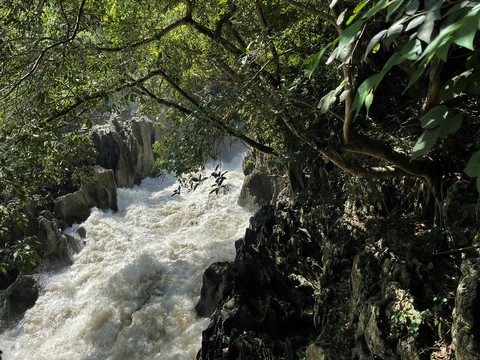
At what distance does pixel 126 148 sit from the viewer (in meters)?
17.3

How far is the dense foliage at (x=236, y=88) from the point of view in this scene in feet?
8.81

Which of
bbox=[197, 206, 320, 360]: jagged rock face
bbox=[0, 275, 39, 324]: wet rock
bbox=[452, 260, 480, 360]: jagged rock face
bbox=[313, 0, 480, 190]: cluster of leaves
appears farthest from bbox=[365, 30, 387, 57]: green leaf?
bbox=[0, 275, 39, 324]: wet rock

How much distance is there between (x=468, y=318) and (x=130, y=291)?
7710mm

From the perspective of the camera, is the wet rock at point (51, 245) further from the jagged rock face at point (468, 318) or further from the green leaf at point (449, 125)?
the green leaf at point (449, 125)

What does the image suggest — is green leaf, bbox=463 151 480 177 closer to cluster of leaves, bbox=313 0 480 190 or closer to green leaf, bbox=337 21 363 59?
cluster of leaves, bbox=313 0 480 190

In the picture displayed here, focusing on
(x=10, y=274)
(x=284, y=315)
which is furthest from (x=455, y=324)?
(x=10, y=274)

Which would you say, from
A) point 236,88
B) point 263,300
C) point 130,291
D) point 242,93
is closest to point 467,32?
point 236,88

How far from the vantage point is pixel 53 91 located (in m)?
4.38

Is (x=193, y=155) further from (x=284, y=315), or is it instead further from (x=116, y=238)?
(x=116, y=238)

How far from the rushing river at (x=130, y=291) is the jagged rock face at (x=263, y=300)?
3.18ft

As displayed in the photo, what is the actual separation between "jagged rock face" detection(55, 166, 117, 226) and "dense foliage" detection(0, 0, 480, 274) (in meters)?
7.50

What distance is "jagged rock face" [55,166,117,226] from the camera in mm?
12016

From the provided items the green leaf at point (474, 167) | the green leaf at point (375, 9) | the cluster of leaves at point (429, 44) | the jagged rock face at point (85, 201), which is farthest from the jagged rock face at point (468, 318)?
the jagged rock face at point (85, 201)

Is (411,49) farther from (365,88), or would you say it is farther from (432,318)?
(432,318)
